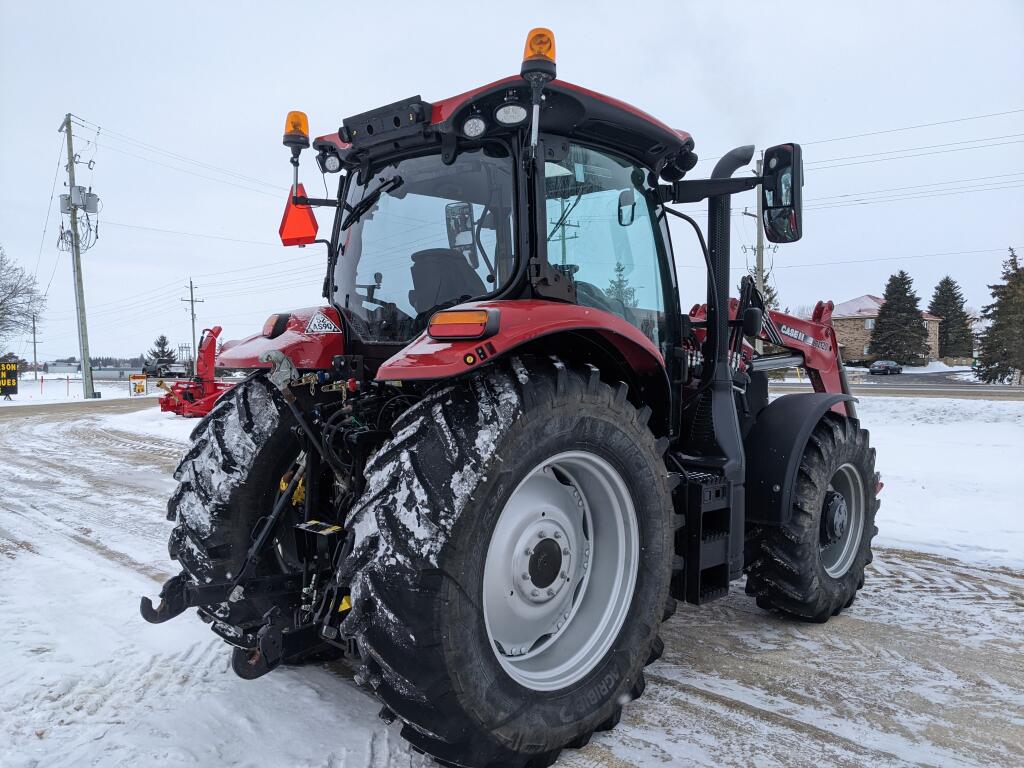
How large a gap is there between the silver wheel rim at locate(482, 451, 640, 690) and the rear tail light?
1.74ft

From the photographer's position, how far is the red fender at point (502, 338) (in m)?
2.10

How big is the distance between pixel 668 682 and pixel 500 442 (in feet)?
5.28

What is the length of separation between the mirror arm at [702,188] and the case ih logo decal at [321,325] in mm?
1681

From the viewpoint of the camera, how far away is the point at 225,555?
2.93 meters

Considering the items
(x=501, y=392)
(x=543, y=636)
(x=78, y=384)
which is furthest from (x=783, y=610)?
(x=78, y=384)

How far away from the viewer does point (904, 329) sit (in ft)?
178

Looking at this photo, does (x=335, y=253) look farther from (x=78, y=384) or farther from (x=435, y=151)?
(x=78, y=384)

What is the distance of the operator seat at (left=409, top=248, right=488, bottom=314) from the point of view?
2.80m

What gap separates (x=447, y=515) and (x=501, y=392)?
439 millimetres

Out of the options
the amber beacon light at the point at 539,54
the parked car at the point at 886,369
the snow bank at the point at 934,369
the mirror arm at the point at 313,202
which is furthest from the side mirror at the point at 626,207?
the snow bank at the point at 934,369

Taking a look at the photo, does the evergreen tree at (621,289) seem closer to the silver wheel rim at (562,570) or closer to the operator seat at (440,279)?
the operator seat at (440,279)

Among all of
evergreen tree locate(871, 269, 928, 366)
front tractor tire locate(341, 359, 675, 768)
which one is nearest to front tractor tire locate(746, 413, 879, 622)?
front tractor tire locate(341, 359, 675, 768)

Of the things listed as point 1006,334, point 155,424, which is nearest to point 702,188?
point 155,424

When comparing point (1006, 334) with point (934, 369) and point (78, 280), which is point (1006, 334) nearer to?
point (934, 369)
